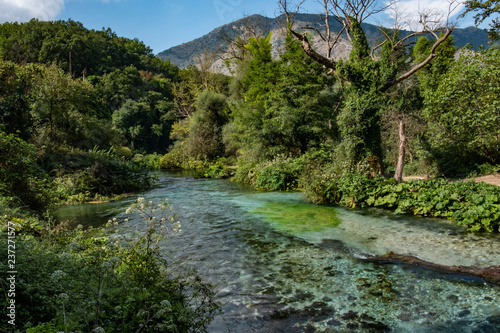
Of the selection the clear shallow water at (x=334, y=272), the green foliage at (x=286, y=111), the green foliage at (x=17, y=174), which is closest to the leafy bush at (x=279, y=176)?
the green foliage at (x=286, y=111)

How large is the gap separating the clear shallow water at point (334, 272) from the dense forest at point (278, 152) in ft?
2.68

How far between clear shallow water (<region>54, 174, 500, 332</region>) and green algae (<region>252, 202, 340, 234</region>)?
0.05m

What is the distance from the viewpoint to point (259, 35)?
31219mm

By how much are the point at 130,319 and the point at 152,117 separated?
42099 millimetres

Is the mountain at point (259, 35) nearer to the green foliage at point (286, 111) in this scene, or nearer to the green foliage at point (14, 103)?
the green foliage at point (286, 111)

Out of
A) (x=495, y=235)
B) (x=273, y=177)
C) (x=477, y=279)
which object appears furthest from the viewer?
(x=273, y=177)

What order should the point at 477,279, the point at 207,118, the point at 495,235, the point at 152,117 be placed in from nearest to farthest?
the point at 477,279 < the point at 495,235 < the point at 207,118 < the point at 152,117

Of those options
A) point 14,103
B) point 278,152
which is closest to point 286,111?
point 278,152

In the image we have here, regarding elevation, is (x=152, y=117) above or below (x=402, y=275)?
above

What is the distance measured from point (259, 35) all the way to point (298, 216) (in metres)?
26.0

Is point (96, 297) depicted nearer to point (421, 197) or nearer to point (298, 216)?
point (298, 216)

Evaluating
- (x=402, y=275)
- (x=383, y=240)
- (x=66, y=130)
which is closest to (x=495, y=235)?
(x=383, y=240)

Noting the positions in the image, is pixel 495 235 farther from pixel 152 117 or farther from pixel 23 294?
pixel 152 117

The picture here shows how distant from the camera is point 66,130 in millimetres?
16562
